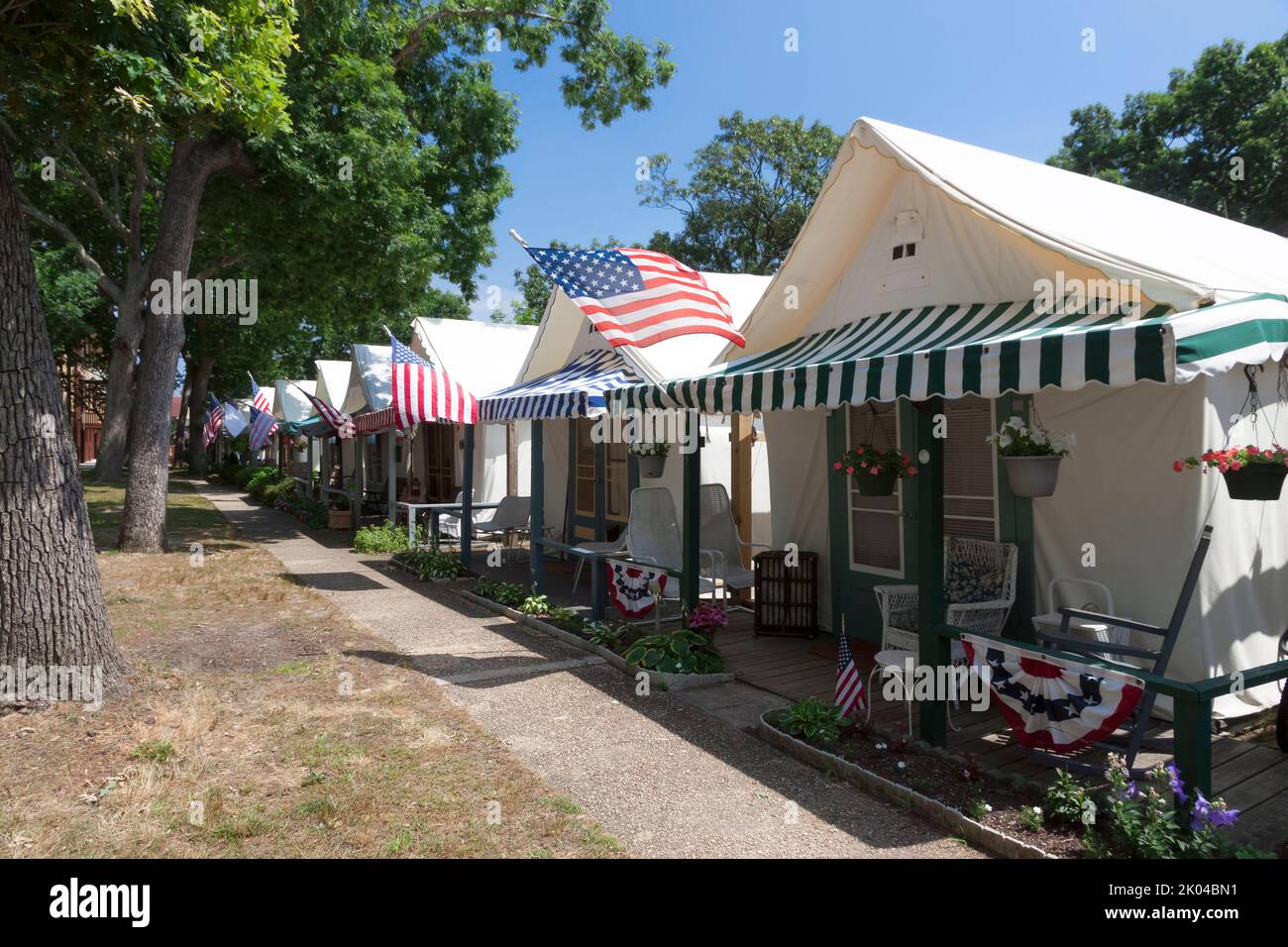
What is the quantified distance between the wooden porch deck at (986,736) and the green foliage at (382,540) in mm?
7466

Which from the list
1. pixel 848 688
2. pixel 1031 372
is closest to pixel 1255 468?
pixel 1031 372

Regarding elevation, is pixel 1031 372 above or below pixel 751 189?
below

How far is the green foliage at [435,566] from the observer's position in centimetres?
1098

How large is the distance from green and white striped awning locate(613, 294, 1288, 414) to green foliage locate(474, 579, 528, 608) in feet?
11.5

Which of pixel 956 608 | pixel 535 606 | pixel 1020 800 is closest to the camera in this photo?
pixel 1020 800

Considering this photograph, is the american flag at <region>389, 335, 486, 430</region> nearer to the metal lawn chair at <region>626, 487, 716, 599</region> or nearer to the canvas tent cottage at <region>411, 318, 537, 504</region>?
the canvas tent cottage at <region>411, 318, 537, 504</region>

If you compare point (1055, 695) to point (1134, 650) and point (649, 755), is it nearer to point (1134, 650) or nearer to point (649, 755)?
point (1134, 650)

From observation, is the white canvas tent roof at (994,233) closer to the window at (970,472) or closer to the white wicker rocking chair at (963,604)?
the window at (970,472)

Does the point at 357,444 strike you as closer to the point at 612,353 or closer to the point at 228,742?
the point at 612,353

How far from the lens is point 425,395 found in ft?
36.8

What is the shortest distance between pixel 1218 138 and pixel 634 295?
1031 inches

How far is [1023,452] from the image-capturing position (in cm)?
471

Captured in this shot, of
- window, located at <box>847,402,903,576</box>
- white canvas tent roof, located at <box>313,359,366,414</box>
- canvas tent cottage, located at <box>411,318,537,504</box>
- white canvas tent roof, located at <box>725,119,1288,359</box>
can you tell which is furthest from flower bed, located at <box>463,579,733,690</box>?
white canvas tent roof, located at <box>313,359,366,414</box>

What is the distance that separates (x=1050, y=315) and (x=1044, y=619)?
1887 millimetres
